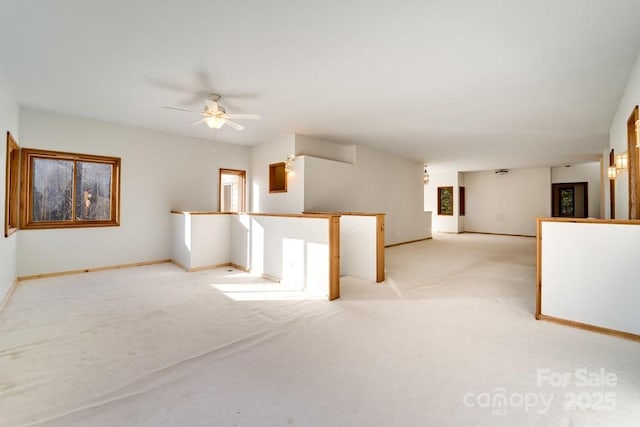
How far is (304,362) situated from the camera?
215cm

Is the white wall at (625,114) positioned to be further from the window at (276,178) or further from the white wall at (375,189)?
the window at (276,178)

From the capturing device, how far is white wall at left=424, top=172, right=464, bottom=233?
1194cm

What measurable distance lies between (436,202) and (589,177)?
5082 mm

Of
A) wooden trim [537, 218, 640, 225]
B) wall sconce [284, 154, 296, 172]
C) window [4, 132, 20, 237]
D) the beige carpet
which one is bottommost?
the beige carpet

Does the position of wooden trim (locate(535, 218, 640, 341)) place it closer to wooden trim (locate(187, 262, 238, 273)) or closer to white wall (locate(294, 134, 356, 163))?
white wall (locate(294, 134, 356, 163))

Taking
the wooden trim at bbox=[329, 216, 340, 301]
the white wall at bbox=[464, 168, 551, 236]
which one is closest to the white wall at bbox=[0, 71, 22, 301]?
the wooden trim at bbox=[329, 216, 340, 301]

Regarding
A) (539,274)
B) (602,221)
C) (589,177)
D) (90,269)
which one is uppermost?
(589,177)

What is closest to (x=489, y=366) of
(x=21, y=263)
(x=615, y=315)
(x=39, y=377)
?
(x=615, y=315)

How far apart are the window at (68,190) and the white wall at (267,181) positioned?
9.24ft

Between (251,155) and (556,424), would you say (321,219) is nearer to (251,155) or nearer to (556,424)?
(556,424)

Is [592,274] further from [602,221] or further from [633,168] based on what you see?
[633,168]

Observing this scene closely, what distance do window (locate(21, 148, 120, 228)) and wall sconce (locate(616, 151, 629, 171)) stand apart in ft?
26.4

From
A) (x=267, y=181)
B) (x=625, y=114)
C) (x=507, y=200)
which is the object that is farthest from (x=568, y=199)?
(x=267, y=181)

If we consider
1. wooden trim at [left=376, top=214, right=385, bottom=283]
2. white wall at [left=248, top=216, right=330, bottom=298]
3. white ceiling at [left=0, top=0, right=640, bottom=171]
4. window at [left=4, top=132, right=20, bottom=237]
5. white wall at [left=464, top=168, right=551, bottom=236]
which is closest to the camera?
white ceiling at [left=0, top=0, right=640, bottom=171]
